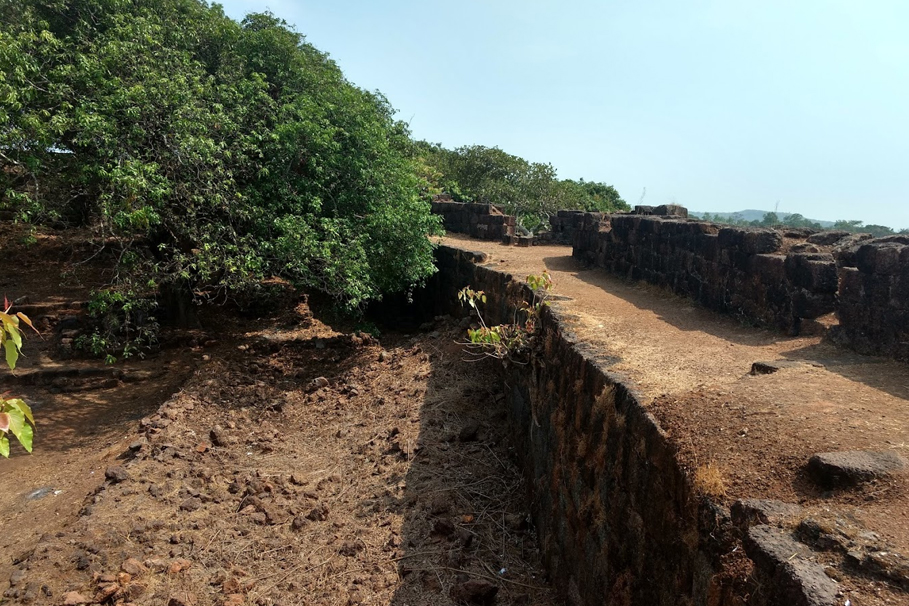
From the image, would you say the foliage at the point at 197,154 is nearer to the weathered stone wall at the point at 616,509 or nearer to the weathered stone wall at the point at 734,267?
the weathered stone wall at the point at 734,267

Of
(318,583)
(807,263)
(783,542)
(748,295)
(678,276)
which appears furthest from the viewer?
(678,276)

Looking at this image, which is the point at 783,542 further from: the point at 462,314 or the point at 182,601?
the point at 462,314

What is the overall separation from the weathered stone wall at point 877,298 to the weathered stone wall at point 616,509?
2.14 m

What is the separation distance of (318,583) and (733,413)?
356 centimetres

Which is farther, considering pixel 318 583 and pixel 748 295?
pixel 748 295

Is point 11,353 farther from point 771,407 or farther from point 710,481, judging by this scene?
point 771,407

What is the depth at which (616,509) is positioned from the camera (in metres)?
3.38

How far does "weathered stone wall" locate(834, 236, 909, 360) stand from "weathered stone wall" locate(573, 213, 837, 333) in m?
0.59

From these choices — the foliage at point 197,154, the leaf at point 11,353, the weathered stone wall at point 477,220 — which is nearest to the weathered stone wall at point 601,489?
the leaf at point 11,353

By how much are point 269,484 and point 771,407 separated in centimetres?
495

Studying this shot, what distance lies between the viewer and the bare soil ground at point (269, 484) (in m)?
4.72

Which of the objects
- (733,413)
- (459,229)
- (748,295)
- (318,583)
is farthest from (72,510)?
(459,229)

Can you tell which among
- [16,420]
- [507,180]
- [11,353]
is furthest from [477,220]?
[16,420]

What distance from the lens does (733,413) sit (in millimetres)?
3150
